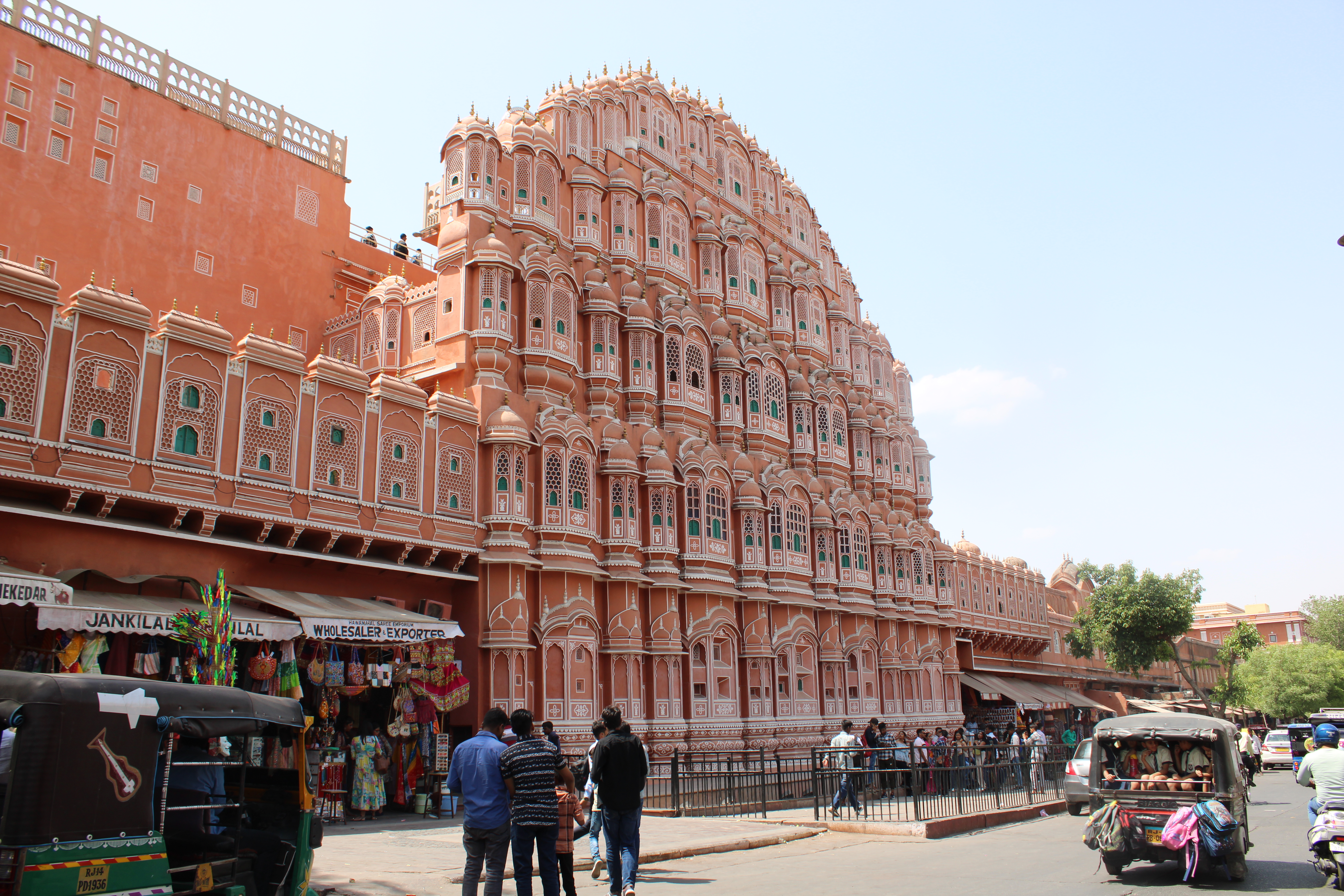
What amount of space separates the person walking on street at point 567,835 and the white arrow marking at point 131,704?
11.9 feet

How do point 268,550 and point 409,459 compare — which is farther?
point 409,459

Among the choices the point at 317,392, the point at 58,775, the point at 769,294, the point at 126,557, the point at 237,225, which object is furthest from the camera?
the point at 769,294

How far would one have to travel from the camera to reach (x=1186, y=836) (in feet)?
35.2

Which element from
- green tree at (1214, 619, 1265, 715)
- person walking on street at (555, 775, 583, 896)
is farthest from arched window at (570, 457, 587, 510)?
green tree at (1214, 619, 1265, 715)

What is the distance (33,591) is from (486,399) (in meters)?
11.1

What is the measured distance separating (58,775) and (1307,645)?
68.8 meters

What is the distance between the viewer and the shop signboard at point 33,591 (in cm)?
1338

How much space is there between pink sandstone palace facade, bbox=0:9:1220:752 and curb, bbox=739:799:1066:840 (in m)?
7.29

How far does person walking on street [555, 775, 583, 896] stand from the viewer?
938cm

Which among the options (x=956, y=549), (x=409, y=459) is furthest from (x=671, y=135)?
(x=956, y=549)

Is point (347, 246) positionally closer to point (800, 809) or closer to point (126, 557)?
point (126, 557)

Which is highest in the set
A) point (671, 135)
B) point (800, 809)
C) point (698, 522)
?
point (671, 135)

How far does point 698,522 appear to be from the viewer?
28531mm

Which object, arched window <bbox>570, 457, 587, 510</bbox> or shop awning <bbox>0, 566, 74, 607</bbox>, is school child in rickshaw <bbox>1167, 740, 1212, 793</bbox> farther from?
arched window <bbox>570, 457, 587, 510</bbox>
